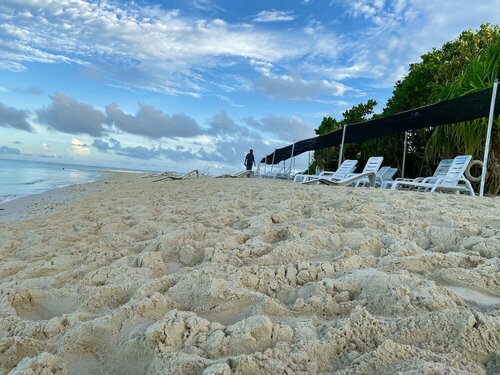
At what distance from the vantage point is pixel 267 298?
182cm

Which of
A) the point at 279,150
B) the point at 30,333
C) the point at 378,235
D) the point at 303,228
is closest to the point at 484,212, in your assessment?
the point at 378,235

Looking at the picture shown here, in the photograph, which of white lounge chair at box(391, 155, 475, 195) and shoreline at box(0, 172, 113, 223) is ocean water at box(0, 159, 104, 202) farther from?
white lounge chair at box(391, 155, 475, 195)

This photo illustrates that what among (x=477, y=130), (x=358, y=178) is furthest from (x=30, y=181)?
(x=477, y=130)

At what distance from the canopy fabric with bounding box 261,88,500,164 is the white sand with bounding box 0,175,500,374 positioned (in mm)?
3778

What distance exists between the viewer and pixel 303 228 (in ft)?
9.53

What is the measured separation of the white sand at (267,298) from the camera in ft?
4.42

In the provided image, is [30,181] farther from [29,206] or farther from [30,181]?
[29,206]

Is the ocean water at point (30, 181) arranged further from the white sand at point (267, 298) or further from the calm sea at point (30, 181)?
the white sand at point (267, 298)

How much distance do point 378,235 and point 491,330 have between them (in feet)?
4.31

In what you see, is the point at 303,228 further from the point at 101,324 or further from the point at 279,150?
the point at 279,150

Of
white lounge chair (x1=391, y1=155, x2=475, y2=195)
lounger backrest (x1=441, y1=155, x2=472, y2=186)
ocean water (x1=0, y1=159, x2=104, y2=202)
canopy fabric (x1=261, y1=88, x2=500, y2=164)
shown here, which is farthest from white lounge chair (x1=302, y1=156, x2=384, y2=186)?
ocean water (x1=0, y1=159, x2=104, y2=202)

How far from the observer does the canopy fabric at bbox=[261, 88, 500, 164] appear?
643cm

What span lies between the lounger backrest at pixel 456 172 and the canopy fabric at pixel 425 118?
686 mm

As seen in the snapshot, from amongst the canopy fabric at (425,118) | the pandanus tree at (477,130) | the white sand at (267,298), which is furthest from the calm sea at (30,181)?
the pandanus tree at (477,130)
